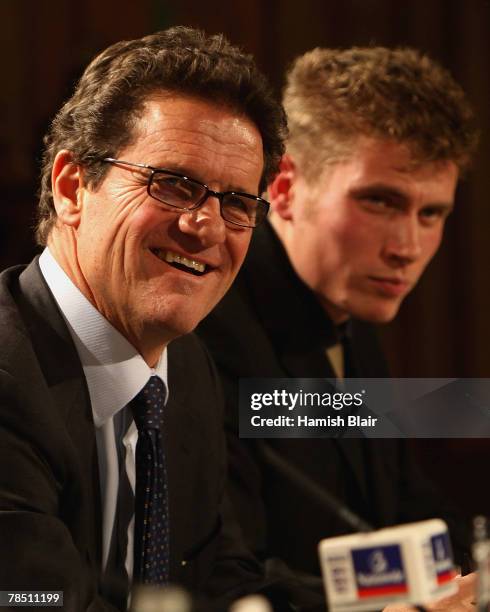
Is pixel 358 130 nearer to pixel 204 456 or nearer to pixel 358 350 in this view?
pixel 358 350

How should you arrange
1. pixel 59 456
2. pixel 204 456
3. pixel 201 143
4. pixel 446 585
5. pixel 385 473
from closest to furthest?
pixel 446 585
pixel 59 456
pixel 201 143
pixel 204 456
pixel 385 473

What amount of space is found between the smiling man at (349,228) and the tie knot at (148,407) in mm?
344

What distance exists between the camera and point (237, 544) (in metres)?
1.55

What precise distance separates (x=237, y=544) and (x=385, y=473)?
44 cm

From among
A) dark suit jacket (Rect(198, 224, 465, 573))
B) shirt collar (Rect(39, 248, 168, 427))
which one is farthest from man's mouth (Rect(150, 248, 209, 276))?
dark suit jacket (Rect(198, 224, 465, 573))

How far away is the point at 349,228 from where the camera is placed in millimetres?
1872

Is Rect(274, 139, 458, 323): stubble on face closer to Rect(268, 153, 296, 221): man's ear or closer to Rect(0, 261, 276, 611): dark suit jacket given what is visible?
Rect(268, 153, 296, 221): man's ear

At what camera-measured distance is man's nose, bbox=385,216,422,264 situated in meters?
1.86

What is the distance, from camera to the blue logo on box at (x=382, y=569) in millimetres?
832

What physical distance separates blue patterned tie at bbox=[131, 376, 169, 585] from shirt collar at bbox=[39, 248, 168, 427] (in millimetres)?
39

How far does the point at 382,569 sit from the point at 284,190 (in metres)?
1.22

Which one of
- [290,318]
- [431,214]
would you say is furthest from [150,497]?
[431,214]

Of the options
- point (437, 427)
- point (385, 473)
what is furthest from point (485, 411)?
point (385, 473)

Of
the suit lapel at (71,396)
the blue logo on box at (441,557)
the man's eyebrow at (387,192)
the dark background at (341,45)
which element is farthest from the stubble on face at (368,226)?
the blue logo on box at (441,557)
